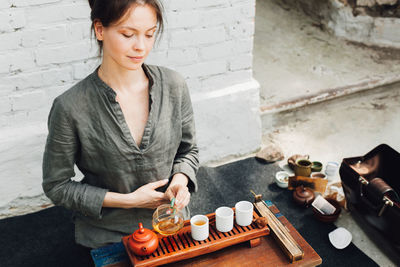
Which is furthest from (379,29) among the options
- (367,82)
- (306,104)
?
(306,104)

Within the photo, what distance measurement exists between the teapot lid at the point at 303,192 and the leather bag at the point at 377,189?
22 centimetres

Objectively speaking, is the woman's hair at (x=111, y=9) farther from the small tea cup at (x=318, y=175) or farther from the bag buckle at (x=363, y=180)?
the small tea cup at (x=318, y=175)

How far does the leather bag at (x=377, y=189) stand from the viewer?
79.4 inches

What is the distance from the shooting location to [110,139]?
1.44 m

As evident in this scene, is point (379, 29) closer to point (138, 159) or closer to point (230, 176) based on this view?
point (230, 176)

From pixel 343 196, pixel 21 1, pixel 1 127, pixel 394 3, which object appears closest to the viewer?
pixel 21 1

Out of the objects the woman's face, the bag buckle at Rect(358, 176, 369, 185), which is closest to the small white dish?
the bag buckle at Rect(358, 176, 369, 185)

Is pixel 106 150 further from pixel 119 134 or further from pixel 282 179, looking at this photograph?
pixel 282 179

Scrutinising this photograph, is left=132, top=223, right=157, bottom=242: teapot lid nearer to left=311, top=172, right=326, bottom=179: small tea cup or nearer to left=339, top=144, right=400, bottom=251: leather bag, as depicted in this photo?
left=339, top=144, right=400, bottom=251: leather bag

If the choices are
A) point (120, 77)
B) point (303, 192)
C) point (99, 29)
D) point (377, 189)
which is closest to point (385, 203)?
point (377, 189)

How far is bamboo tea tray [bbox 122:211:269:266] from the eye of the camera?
1342 millimetres

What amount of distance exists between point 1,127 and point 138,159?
3.87 ft

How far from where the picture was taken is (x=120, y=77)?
4.83 feet

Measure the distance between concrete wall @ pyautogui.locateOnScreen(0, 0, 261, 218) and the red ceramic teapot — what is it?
1.23 meters
